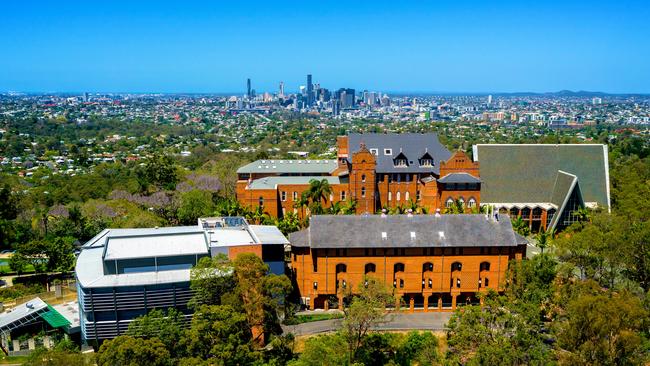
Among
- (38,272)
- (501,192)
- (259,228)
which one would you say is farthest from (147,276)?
(501,192)

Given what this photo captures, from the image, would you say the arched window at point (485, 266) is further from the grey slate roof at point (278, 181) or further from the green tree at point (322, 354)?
the grey slate roof at point (278, 181)

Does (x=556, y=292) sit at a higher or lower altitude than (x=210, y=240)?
lower

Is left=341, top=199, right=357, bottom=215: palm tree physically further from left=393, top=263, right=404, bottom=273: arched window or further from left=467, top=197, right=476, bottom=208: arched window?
left=393, top=263, right=404, bottom=273: arched window

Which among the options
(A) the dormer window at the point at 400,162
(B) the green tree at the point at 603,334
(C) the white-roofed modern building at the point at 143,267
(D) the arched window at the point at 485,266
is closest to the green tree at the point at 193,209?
(C) the white-roofed modern building at the point at 143,267

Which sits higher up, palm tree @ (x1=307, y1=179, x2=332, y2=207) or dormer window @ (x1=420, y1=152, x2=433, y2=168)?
dormer window @ (x1=420, y1=152, x2=433, y2=168)

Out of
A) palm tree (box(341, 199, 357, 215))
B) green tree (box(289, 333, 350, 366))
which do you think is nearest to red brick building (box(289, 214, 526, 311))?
green tree (box(289, 333, 350, 366))

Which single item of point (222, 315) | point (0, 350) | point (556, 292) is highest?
point (222, 315)

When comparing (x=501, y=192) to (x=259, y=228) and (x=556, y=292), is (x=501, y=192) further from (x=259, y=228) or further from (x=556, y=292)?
(x=259, y=228)
